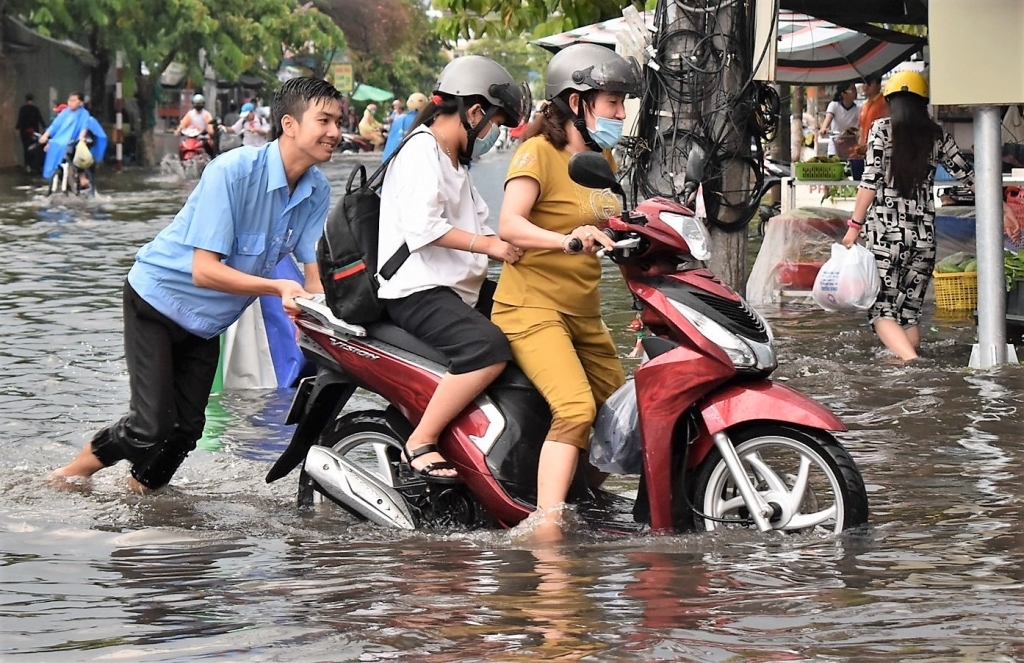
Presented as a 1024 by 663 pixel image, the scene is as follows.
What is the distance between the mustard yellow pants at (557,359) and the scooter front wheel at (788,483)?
42 cm

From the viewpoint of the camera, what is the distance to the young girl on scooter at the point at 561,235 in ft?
17.2

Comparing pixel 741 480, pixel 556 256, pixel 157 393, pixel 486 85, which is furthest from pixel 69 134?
pixel 741 480

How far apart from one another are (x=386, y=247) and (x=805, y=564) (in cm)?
171

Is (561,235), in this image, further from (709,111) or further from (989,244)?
(989,244)

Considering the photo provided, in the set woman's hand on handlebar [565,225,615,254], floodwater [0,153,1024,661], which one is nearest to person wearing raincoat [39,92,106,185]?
floodwater [0,153,1024,661]

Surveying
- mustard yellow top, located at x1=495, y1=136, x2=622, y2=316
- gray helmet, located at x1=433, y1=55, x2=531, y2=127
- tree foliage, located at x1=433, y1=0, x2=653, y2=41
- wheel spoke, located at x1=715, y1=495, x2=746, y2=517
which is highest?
tree foliage, located at x1=433, y1=0, x2=653, y2=41

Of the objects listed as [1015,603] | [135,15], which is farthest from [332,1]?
[1015,603]

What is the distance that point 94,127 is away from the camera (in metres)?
28.4

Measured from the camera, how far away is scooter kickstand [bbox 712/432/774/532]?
5.00 m

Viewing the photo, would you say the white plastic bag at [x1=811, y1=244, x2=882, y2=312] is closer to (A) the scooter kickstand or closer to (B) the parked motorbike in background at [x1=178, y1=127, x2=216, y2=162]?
(A) the scooter kickstand

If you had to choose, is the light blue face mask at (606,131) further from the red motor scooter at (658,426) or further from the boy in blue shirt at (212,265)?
the boy in blue shirt at (212,265)

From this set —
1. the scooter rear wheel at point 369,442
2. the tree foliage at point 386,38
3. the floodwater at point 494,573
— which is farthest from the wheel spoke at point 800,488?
the tree foliage at point 386,38

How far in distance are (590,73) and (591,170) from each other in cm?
60

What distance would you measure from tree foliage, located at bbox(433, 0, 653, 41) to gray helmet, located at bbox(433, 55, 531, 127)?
9361mm
